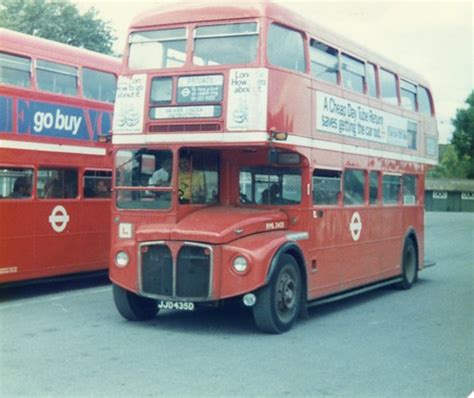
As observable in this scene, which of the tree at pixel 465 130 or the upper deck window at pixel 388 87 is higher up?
the tree at pixel 465 130

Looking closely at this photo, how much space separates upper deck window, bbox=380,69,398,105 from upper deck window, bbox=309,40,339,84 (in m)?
2.08

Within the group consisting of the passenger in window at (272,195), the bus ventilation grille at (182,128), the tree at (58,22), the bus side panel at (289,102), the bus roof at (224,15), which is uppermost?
the tree at (58,22)

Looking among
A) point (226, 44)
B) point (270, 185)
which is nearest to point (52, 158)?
point (270, 185)

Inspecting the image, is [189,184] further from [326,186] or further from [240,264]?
[326,186]

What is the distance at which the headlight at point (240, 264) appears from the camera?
9.20 m

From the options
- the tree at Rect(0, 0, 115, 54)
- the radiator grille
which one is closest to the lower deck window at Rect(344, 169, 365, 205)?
the radiator grille

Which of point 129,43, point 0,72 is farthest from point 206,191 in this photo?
point 0,72

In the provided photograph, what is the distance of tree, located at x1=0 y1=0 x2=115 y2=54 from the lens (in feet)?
117

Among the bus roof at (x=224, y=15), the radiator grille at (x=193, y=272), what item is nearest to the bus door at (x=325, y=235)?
the radiator grille at (x=193, y=272)

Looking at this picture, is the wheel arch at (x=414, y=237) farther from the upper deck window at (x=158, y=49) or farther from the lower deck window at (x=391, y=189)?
the upper deck window at (x=158, y=49)

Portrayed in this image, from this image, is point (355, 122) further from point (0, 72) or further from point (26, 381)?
point (26, 381)

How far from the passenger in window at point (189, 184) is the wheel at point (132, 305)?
1321 mm

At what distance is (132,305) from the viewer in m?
10.2

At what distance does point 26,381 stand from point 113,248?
3099 millimetres
